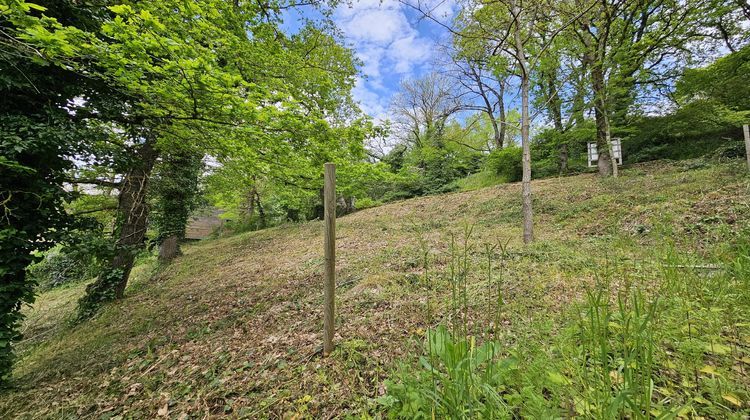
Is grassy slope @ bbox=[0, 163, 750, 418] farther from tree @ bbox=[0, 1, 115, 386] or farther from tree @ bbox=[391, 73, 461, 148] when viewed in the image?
tree @ bbox=[391, 73, 461, 148]

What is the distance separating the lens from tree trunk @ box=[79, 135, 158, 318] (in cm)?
548

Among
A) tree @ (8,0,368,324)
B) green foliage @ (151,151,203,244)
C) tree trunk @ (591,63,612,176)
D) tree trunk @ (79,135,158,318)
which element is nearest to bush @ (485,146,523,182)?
tree trunk @ (591,63,612,176)

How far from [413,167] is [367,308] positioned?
46.6 ft

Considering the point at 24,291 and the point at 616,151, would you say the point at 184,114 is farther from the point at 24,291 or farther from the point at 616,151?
the point at 616,151

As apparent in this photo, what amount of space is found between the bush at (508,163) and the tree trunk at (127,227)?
506 inches

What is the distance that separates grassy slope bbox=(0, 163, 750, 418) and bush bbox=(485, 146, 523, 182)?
17.1ft

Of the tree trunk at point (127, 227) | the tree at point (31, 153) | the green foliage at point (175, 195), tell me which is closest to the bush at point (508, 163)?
the green foliage at point (175, 195)

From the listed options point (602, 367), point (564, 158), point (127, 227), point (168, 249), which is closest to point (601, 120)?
point (564, 158)

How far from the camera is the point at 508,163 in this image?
1291 centimetres

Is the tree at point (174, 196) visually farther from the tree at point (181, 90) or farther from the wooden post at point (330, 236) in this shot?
the wooden post at point (330, 236)

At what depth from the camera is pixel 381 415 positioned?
1706mm

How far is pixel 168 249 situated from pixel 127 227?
5058mm

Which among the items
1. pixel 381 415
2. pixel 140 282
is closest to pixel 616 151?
pixel 381 415

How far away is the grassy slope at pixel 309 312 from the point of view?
2324 millimetres
